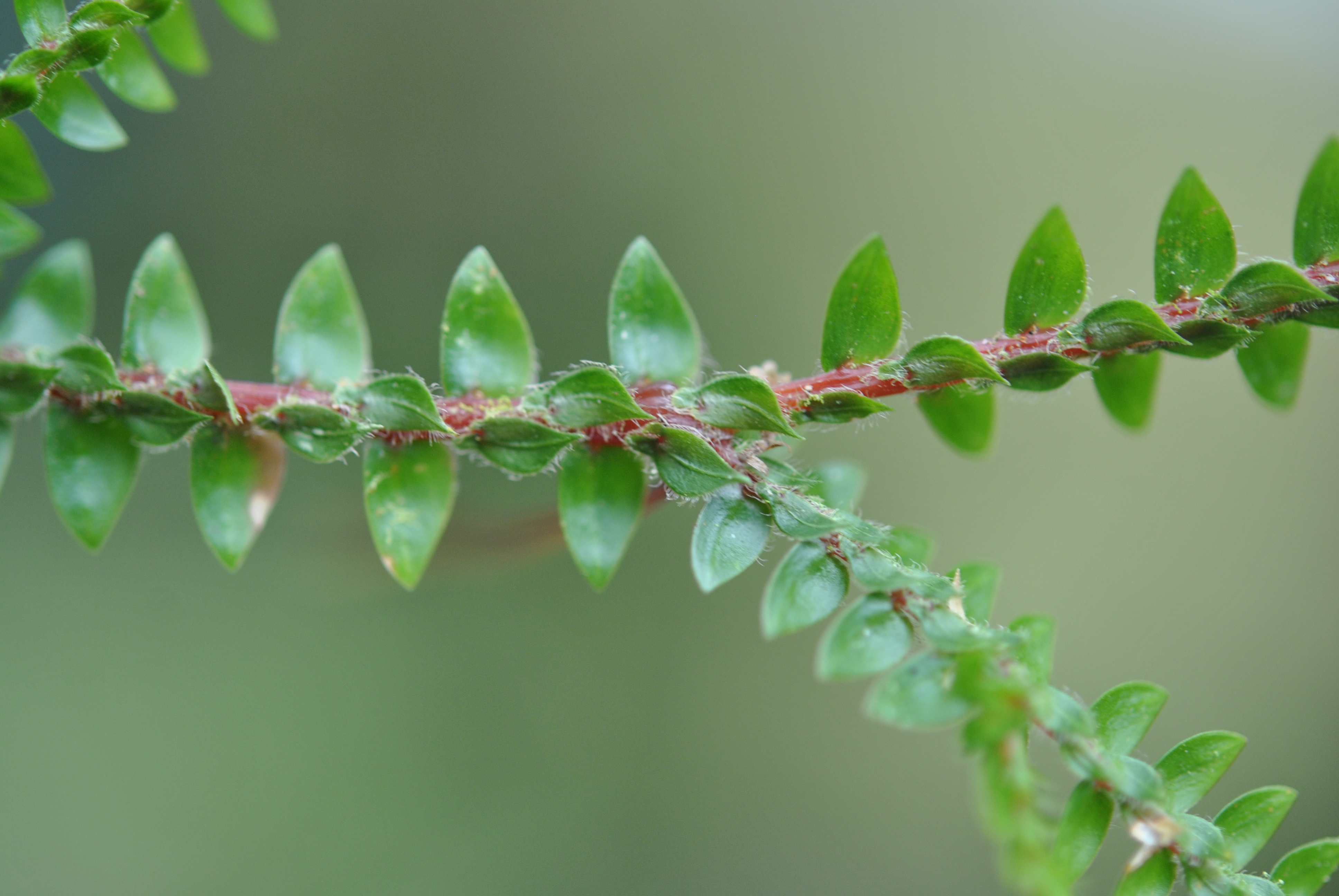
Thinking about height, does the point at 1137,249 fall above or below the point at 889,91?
below

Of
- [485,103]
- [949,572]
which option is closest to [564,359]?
[485,103]

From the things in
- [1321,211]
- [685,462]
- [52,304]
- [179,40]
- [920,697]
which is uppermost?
[179,40]

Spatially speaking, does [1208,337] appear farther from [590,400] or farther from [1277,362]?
[590,400]

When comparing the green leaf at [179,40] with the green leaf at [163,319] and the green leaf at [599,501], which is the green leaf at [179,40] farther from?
the green leaf at [599,501]

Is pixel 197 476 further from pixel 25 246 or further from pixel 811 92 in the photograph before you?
pixel 811 92

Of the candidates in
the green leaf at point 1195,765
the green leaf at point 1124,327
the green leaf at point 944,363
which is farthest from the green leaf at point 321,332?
the green leaf at point 1195,765

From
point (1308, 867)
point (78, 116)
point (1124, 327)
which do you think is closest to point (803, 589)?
point (1124, 327)

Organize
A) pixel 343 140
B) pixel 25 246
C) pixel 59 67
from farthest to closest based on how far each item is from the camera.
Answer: pixel 343 140, pixel 25 246, pixel 59 67
